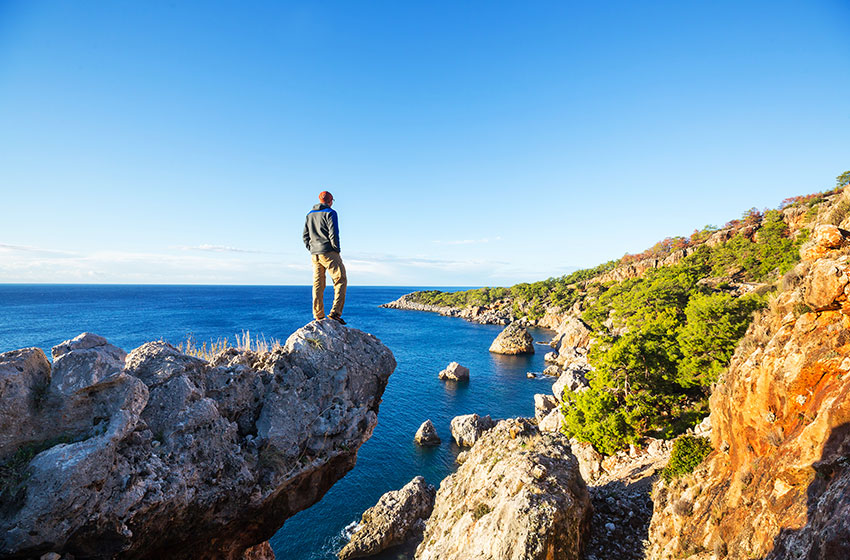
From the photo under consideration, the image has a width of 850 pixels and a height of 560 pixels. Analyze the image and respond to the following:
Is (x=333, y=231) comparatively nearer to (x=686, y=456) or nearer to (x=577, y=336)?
(x=686, y=456)

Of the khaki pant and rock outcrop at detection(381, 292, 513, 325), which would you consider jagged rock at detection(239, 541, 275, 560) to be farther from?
rock outcrop at detection(381, 292, 513, 325)

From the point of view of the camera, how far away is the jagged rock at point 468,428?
3375cm

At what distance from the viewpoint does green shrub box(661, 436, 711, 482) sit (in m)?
14.0

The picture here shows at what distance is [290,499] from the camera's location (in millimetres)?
9922

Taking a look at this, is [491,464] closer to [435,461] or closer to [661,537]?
[661,537]

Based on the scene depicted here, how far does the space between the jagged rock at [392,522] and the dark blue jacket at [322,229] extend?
19498 millimetres

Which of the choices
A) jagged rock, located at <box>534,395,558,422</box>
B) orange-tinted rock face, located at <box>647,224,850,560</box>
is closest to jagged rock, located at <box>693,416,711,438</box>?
orange-tinted rock face, located at <box>647,224,850,560</box>

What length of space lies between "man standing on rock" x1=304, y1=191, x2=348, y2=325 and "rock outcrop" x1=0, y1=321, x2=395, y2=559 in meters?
1.11

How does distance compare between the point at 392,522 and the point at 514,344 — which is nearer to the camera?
the point at 392,522

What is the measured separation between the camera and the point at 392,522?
22.2 m

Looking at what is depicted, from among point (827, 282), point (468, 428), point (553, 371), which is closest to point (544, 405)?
point (468, 428)

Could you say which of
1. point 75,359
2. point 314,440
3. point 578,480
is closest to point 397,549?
point 578,480

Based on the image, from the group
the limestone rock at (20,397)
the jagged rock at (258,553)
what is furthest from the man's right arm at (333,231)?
the jagged rock at (258,553)

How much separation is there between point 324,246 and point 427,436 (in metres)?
28.8
